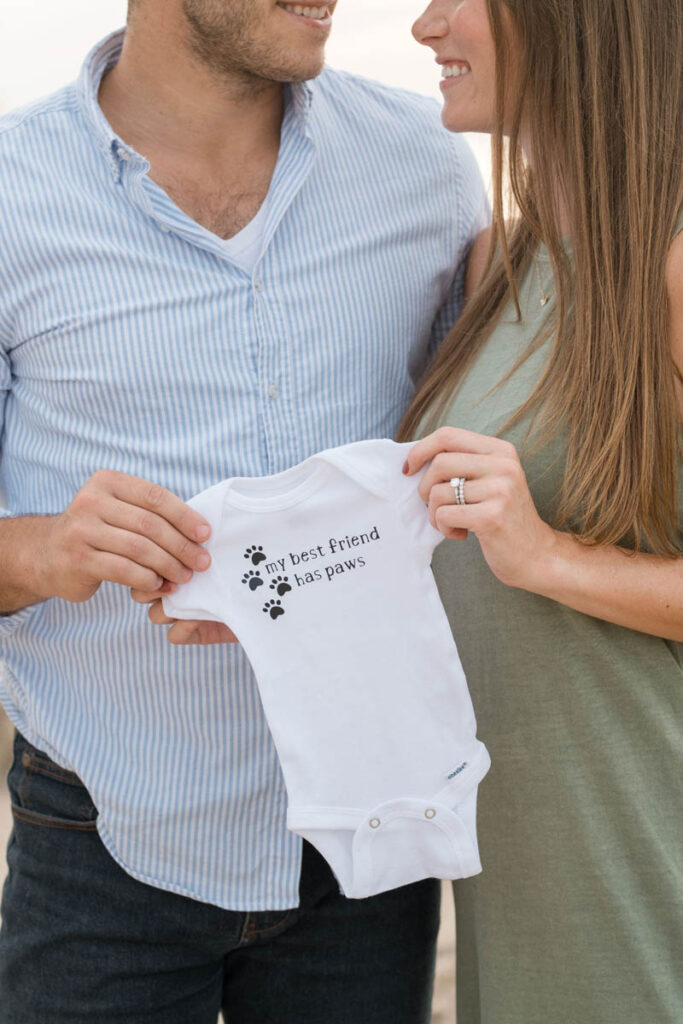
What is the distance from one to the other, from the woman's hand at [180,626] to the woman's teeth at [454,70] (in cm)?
100

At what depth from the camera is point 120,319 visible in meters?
1.73

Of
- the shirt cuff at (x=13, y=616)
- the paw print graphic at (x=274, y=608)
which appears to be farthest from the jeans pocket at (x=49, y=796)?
the paw print graphic at (x=274, y=608)

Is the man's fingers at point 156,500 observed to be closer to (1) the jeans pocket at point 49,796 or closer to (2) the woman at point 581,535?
(2) the woman at point 581,535

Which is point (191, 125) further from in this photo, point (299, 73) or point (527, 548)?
point (527, 548)

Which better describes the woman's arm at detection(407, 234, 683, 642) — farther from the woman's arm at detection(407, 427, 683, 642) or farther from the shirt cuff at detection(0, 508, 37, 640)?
the shirt cuff at detection(0, 508, 37, 640)

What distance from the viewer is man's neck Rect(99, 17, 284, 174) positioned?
187 cm

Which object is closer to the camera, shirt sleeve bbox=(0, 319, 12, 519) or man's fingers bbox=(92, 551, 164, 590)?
man's fingers bbox=(92, 551, 164, 590)

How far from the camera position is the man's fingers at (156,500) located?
144 centimetres

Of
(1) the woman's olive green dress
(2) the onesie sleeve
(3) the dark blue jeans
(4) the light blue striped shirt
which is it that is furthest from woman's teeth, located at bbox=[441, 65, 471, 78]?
(3) the dark blue jeans

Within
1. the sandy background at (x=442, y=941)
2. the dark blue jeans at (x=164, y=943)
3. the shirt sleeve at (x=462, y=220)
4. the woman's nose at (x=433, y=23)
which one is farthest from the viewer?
the sandy background at (x=442, y=941)

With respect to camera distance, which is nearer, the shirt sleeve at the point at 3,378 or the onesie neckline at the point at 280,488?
the onesie neckline at the point at 280,488

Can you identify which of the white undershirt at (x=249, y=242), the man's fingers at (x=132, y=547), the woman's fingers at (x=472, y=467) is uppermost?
the white undershirt at (x=249, y=242)

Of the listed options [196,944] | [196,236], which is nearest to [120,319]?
[196,236]

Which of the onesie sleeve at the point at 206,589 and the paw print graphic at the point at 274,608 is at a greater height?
the onesie sleeve at the point at 206,589
